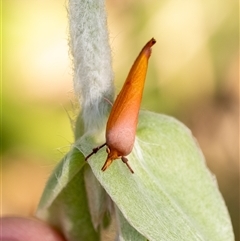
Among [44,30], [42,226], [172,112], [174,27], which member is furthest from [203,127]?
[42,226]

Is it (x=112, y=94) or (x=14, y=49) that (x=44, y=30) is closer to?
(x=14, y=49)

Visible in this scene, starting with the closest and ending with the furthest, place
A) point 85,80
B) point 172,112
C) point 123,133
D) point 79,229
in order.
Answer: point 123,133 → point 85,80 → point 79,229 → point 172,112

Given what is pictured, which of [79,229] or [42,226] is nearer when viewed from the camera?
[79,229]

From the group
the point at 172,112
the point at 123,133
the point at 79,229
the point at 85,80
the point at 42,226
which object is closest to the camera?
the point at 123,133

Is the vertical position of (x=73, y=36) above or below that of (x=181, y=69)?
above

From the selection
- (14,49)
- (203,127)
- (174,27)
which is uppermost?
(174,27)

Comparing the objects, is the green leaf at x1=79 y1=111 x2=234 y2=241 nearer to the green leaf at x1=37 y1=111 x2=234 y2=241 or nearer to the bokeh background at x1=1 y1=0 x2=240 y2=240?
the green leaf at x1=37 y1=111 x2=234 y2=241

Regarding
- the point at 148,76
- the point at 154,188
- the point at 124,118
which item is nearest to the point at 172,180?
the point at 154,188

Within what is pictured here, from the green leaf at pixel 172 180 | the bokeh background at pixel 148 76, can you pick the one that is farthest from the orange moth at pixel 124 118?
the bokeh background at pixel 148 76

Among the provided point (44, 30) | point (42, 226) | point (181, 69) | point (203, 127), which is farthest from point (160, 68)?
point (42, 226)
